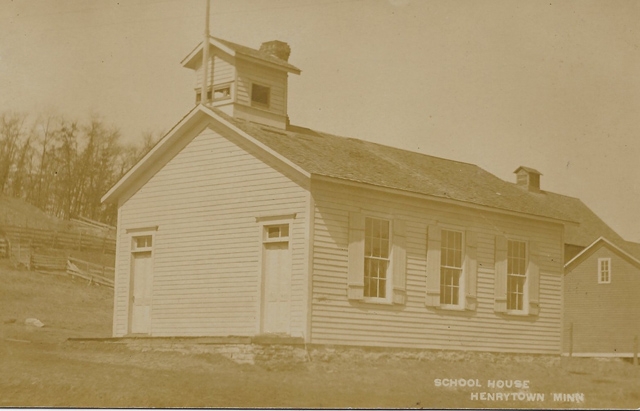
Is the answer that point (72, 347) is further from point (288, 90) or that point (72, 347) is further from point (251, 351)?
point (288, 90)

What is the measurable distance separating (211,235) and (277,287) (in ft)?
6.67

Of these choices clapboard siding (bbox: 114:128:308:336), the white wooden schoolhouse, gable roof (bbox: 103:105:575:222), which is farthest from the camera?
gable roof (bbox: 103:105:575:222)

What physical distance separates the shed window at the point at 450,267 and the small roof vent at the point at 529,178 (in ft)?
25.4

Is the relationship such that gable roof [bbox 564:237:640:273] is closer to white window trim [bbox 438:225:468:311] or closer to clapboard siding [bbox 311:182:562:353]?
clapboard siding [bbox 311:182:562:353]

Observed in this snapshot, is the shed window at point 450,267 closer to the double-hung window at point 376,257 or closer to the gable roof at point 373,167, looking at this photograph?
the gable roof at point 373,167

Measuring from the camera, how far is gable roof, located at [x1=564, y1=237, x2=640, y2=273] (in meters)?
35.1

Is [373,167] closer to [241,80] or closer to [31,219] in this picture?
[241,80]

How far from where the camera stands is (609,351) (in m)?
35.2

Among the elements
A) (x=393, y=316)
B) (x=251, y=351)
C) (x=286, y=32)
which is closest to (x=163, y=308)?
(x=251, y=351)

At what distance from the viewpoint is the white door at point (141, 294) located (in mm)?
22250

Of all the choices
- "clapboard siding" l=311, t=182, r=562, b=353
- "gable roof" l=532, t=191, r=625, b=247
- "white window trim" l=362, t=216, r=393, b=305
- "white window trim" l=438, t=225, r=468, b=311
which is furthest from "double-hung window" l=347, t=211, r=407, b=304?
"gable roof" l=532, t=191, r=625, b=247

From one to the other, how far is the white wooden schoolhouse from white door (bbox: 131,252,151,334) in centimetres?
4

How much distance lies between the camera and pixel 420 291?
71.0 feet

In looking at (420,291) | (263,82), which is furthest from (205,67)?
(420,291)
